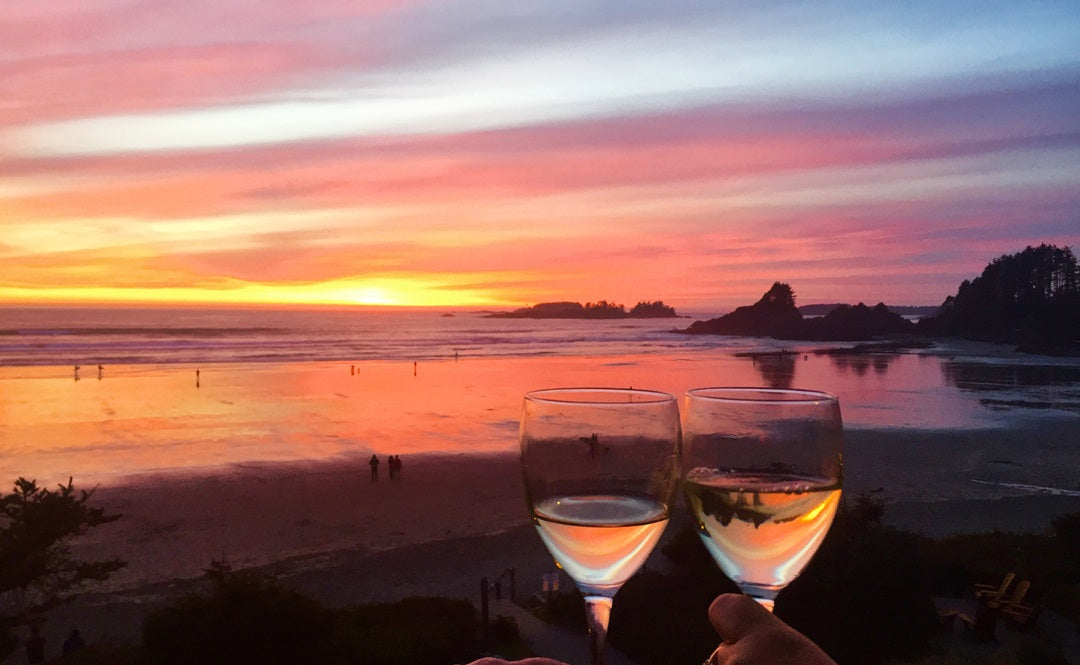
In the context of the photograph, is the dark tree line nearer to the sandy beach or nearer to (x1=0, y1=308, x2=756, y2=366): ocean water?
(x1=0, y1=308, x2=756, y2=366): ocean water

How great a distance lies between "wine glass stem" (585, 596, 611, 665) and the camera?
3.29 feet

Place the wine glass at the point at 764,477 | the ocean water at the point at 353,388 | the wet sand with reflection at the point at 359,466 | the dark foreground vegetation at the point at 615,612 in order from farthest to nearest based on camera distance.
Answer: the ocean water at the point at 353,388 < the wet sand with reflection at the point at 359,466 < the dark foreground vegetation at the point at 615,612 < the wine glass at the point at 764,477

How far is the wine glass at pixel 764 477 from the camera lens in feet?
3.63

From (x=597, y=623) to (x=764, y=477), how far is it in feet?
0.99

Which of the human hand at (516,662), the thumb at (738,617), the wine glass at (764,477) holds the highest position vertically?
the wine glass at (764,477)

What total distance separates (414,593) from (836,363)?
166ft

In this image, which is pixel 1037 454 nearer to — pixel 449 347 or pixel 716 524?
pixel 716 524

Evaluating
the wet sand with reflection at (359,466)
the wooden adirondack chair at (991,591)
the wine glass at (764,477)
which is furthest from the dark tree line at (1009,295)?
the wine glass at (764,477)

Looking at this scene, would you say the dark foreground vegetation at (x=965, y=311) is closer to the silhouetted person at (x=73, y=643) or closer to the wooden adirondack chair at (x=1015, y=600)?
the wooden adirondack chair at (x=1015, y=600)

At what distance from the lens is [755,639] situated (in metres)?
0.84

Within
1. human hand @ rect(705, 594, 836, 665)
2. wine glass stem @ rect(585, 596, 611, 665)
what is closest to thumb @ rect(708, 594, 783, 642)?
human hand @ rect(705, 594, 836, 665)

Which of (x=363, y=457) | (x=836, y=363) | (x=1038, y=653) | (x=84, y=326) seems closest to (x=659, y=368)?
(x=836, y=363)

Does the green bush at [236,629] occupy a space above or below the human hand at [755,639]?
below

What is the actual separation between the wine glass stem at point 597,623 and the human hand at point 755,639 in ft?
0.48
